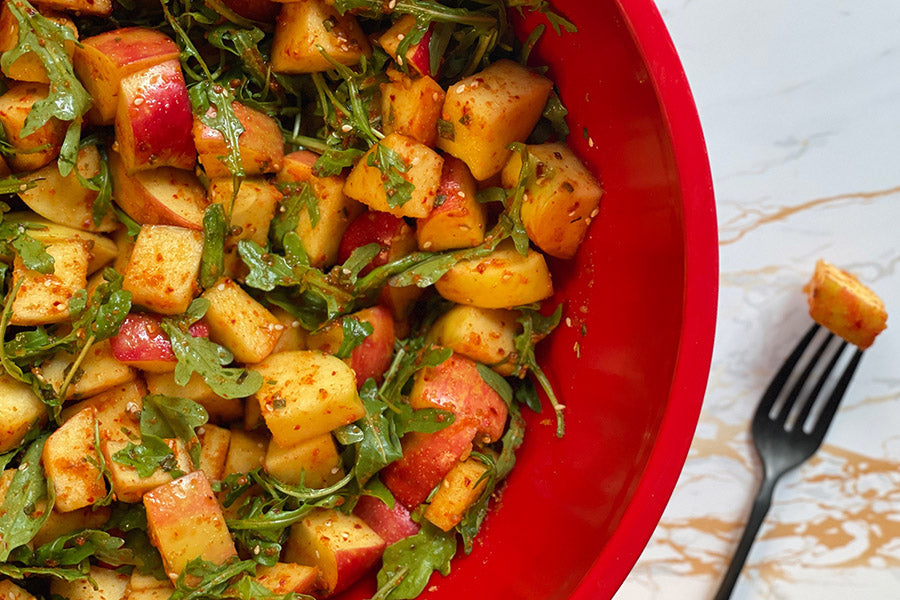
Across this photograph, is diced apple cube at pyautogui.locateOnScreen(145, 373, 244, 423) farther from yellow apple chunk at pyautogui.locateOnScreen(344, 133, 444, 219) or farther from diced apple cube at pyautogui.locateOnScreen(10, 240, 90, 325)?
yellow apple chunk at pyautogui.locateOnScreen(344, 133, 444, 219)

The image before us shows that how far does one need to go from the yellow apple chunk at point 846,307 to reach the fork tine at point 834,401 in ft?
0.19

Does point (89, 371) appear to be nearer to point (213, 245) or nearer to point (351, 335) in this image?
point (213, 245)

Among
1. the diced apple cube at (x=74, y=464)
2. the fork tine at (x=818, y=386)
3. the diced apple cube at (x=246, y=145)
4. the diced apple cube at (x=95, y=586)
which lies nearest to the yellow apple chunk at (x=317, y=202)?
the diced apple cube at (x=246, y=145)

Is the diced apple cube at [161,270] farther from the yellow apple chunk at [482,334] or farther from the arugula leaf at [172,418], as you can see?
the yellow apple chunk at [482,334]

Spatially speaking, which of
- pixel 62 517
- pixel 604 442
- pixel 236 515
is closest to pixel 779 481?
pixel 604 442

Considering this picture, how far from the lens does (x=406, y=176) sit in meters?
1.45

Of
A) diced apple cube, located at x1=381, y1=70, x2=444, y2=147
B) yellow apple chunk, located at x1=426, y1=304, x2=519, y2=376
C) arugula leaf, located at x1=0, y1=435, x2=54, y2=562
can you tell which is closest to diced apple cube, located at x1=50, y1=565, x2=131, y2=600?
arugula leaf, located at x1=0, y1=435, x2=54, y2=562

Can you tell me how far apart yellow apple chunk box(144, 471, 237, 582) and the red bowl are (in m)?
0.31

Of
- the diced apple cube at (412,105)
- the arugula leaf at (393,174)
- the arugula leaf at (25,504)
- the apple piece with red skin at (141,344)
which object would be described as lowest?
the arugula leaf at (25,504)

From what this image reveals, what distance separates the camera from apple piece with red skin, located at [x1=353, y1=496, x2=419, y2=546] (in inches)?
62.2

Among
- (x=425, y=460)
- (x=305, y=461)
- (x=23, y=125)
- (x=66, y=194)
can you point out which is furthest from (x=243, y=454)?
(x=23, y=125)

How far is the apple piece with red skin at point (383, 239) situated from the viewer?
1.53 metres

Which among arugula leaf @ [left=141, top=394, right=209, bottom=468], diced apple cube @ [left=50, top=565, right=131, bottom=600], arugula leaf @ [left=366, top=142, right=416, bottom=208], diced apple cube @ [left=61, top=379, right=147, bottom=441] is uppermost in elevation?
arugula leaf @ [left=366, top=142, right=416, bottom=208]

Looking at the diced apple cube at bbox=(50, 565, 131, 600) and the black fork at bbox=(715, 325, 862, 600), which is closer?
the diced apple cube at bbox=(50, 565, 131, 600)
